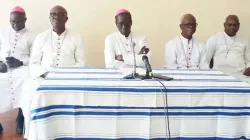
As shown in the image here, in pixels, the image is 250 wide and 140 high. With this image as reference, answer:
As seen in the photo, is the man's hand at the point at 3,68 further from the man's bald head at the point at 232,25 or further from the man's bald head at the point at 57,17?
the man's bald head at the point at 232,25

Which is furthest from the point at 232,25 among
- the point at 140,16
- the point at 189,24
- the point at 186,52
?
the point at 140,16

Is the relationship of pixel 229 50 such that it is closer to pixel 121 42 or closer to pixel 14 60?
pixel 121 42

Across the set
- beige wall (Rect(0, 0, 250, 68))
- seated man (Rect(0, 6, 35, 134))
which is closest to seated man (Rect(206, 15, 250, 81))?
beige wall (Rect(0, 0, 250, 68))

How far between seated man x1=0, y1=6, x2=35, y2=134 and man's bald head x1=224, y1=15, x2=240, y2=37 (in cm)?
282

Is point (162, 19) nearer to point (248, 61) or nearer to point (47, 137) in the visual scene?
point (248, 61)

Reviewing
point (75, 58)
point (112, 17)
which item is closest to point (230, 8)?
point (112, 17)

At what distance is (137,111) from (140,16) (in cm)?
261

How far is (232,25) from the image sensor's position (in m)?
4.26

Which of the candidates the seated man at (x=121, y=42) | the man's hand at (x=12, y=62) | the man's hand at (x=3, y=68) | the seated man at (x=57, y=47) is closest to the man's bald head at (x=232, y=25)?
the seated man at (x=121, y=42)

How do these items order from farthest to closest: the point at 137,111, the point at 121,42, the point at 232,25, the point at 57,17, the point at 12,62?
the point at 232,25 → the point at 121,42 → the point at 12,62 → the point at 57,17 → the point at 137,111

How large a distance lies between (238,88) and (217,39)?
211 centimetres

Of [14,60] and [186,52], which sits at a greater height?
[186,52]

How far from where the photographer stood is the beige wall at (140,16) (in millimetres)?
4562

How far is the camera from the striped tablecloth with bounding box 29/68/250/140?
2.30 meters
